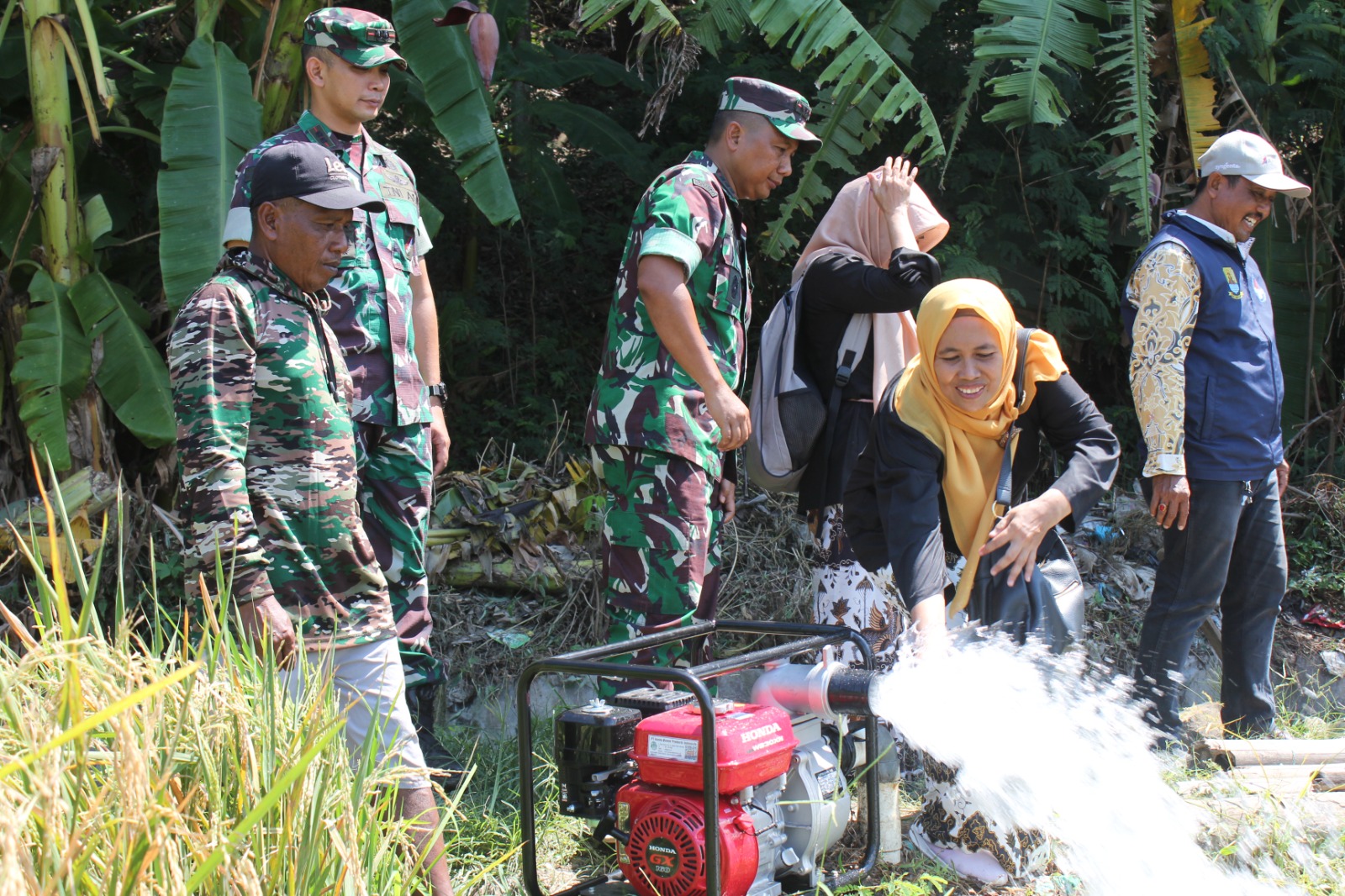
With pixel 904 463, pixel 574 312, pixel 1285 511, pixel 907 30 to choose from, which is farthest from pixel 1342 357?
pixel 904 463

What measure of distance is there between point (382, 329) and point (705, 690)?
163 cm

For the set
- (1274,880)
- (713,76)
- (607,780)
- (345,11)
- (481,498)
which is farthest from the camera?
(713,76)

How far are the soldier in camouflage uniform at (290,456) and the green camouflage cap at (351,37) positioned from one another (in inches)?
36.7

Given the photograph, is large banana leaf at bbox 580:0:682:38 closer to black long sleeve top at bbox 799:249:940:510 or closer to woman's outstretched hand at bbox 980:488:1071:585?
black long sleeve top at bbox 799:249:940:510

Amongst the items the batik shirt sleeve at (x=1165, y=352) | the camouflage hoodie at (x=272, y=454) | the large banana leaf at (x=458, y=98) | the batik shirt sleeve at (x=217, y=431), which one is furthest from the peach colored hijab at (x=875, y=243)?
the batik shirt sleeve at (x=217, y=431)

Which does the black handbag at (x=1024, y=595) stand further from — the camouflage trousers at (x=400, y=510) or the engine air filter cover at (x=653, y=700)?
the camouflage trousers at (x=400, y=510)

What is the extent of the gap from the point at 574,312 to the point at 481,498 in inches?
111

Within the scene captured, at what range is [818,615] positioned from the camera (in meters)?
4.06

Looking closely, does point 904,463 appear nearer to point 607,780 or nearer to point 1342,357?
point 607,780

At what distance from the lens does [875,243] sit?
13.7ft

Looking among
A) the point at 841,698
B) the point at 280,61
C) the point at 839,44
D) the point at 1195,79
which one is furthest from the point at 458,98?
the point at 1195,79

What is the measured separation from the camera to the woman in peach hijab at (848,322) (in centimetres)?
393

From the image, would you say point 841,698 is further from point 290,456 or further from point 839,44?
point 839,44

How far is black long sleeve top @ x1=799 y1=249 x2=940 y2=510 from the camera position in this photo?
12.8ft
